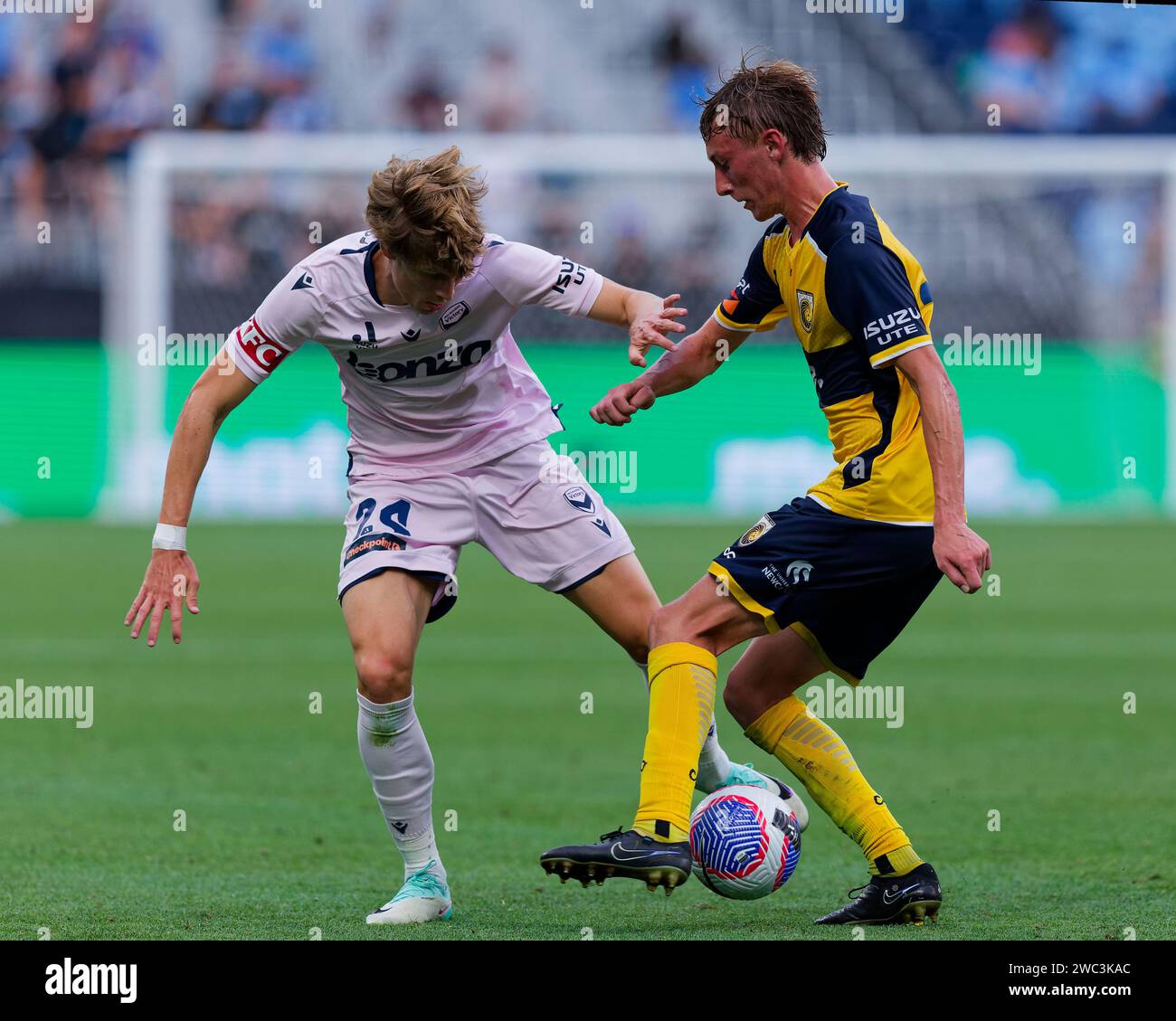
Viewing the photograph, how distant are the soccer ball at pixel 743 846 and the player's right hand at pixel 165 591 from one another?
62.2 inches

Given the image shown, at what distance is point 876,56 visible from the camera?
1064 inches

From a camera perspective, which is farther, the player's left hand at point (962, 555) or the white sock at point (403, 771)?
the white sock at point (403, 771)

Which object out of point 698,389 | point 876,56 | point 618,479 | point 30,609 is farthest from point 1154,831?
point 876,56

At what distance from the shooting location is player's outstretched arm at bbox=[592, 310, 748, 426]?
5.44m

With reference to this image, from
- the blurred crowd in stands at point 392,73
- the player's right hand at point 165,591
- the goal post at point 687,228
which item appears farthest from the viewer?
the blurred crowd in stands at point 392,73

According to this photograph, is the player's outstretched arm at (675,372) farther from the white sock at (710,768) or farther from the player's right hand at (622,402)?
the white sock at (710,768)

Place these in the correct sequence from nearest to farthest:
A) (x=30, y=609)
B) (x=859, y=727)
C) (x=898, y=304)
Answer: (x=898, y=304) → (x=859, y=727) → (x=30, y=609)

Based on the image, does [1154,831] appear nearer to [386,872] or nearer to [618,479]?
[386,872]

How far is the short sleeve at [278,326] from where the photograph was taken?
5398mm

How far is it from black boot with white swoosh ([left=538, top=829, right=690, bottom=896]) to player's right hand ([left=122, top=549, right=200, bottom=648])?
1314 mm

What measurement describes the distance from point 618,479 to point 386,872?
16.8m

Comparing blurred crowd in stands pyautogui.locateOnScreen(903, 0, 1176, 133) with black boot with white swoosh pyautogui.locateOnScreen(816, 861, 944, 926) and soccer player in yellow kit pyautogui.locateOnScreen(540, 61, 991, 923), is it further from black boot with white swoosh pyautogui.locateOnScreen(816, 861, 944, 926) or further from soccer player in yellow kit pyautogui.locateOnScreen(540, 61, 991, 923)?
black boot with white swoosh pyautogui.locateOnScreen(816, 861, 944, 926)
